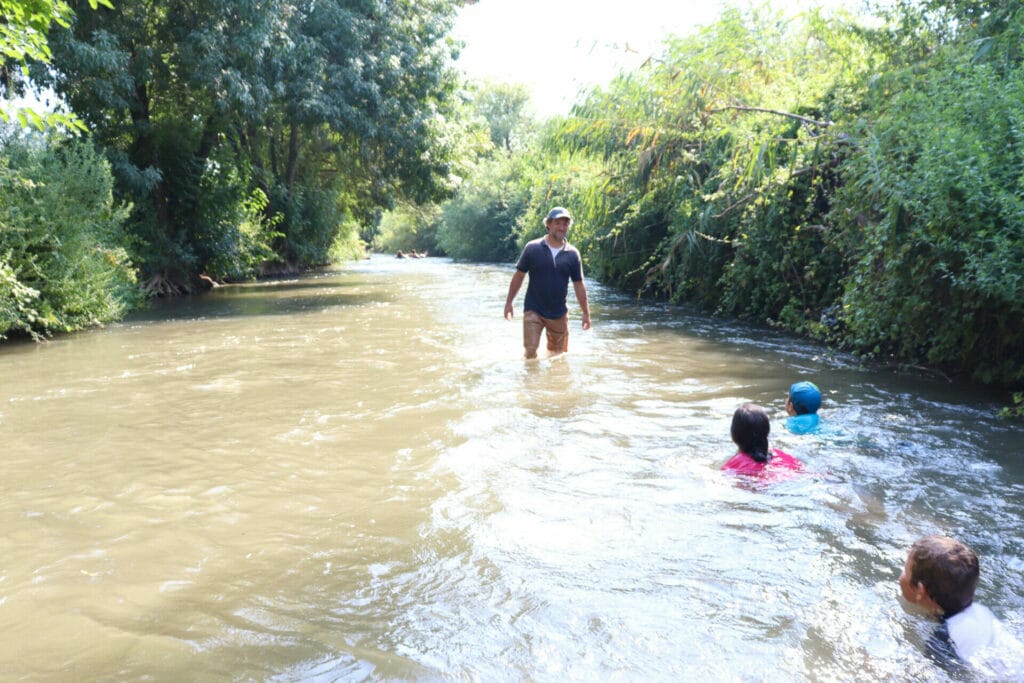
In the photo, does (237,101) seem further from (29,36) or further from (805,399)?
(805,399)

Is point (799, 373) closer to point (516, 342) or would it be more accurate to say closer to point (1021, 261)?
point (1021, 261)

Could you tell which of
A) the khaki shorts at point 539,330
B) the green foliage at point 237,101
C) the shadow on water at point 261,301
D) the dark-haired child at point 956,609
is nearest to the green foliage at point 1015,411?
the dark-haired child at point 956,609

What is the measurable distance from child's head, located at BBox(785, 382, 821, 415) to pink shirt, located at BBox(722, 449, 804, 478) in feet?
3.06

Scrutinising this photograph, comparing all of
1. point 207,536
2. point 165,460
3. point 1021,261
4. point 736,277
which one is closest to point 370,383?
point 165,460

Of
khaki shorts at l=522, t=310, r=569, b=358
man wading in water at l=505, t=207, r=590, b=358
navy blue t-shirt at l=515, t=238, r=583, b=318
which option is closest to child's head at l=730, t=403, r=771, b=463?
man wading in water at l=505, t=207, r=590, b=358

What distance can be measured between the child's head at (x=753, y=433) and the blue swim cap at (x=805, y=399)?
107cm

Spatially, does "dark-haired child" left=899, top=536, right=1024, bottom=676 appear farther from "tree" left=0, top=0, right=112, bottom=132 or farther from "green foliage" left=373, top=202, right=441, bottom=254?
"green foliage" left=373, top=202, right=441, bottom=254

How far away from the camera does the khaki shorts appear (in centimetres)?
1005

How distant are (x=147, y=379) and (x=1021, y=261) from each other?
9166mm

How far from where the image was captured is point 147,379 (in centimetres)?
959

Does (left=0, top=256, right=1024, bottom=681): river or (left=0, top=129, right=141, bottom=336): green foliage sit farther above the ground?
(left=0, top=129, right=141, bottom=336): green foliage

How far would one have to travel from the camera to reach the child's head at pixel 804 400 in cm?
646

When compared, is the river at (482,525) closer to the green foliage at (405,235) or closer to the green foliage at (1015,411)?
the green foliage at (1015,411)

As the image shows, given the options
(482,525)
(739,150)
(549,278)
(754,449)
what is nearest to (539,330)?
(549,278)
